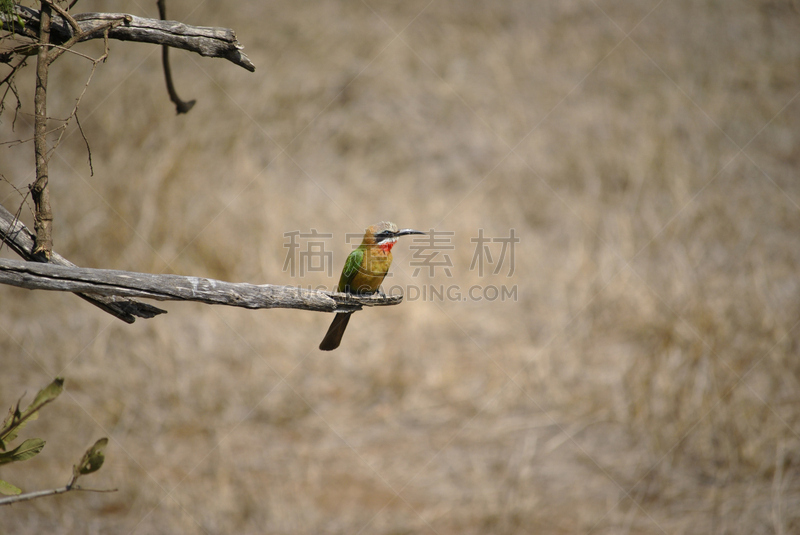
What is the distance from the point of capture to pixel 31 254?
218 centimetres

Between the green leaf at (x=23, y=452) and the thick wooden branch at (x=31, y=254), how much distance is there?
0.55 m

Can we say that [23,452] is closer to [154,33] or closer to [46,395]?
[46,395]

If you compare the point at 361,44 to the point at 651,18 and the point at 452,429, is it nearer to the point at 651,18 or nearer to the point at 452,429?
the point at 651,18

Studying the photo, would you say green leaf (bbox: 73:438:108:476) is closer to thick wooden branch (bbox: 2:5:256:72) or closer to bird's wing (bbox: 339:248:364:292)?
thick wooden branch (bbox: 2:5:256:72)

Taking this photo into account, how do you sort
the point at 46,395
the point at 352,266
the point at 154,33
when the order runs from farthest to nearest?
the point at 352,266, the point at 154,33, the point at 46,395

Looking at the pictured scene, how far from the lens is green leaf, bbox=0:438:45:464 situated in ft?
6.17

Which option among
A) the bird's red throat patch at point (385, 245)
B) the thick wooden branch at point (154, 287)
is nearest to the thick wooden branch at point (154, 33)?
the thick wooden branch at point (154, 287)

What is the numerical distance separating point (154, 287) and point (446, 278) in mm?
9198

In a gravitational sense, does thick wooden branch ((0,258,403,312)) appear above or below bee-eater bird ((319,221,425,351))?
below

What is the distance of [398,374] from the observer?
9133 mm

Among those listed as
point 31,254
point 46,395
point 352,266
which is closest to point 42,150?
point 31,254

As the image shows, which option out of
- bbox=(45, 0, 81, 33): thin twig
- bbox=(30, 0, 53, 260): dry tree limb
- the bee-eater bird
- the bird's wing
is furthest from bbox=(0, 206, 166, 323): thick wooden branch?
the bird's wing

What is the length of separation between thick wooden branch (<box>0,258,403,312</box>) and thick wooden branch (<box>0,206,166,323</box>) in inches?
3.9

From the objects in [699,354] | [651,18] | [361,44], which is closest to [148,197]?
[361,44]
